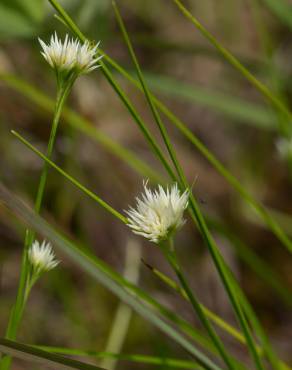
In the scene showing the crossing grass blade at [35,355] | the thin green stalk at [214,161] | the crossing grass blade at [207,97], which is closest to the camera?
the crossing grass blade at [35,355]

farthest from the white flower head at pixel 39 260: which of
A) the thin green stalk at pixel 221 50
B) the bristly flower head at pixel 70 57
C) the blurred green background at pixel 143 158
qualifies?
the blurred green background at pixel 143 158

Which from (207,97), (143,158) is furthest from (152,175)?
(143,158)

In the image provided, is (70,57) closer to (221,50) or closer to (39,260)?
(39,260)

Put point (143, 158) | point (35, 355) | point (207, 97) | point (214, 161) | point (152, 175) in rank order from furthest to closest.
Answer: point (143, 158), point (207, 97), point (152, 175), point (214, 161), point (35, 355)

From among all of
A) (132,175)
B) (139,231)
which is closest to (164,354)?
(139,231)

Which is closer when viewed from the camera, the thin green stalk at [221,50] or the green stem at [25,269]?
the green stem at [25,269]

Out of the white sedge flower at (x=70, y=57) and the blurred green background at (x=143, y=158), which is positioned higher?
the blurred green background at (x=143, y=158)

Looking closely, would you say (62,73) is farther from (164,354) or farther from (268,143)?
(268,143)

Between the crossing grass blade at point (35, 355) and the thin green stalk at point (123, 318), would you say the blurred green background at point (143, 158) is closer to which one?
the thin green stalk at point (123, 318)
